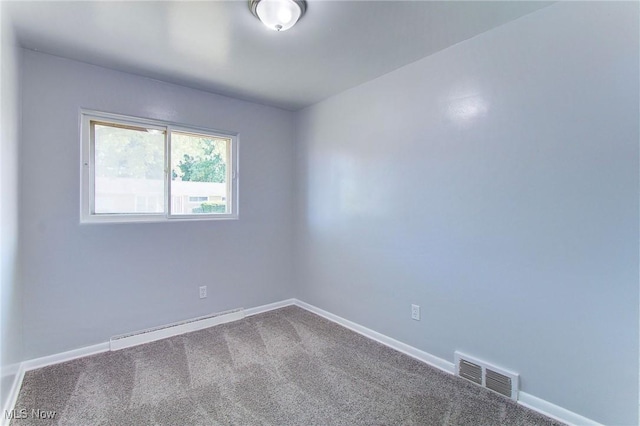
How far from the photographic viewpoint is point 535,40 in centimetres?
179

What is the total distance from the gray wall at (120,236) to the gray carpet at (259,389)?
0.38 meters

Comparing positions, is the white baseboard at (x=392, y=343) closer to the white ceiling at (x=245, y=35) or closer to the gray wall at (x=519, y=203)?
the gray wall at (x=519, y=203)

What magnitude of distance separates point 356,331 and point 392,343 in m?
0.43

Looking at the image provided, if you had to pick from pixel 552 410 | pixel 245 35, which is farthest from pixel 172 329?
pixel 552 410

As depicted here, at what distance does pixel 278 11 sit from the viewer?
169 centimetres

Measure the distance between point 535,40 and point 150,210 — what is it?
10.7ft

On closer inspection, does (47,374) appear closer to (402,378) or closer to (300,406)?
(300,406)

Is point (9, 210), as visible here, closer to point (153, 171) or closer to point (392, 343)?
point (153, 171)

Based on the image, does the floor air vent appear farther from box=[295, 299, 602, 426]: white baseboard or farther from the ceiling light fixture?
the ceiling light fixture

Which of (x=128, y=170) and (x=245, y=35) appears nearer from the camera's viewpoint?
(x=245, y=35)

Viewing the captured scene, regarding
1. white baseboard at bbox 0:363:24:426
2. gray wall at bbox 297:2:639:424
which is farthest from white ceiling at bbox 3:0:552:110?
white baseboard at bbox 0:363:24:426

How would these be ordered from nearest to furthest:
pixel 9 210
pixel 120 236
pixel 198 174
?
pixel 9 210
pixel 120 236
pixel 198 174

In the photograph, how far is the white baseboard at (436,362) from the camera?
5.56 feet

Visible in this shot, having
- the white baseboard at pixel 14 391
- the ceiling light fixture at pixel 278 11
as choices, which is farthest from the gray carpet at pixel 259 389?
the ceiling light fixture at pixel 278 11
